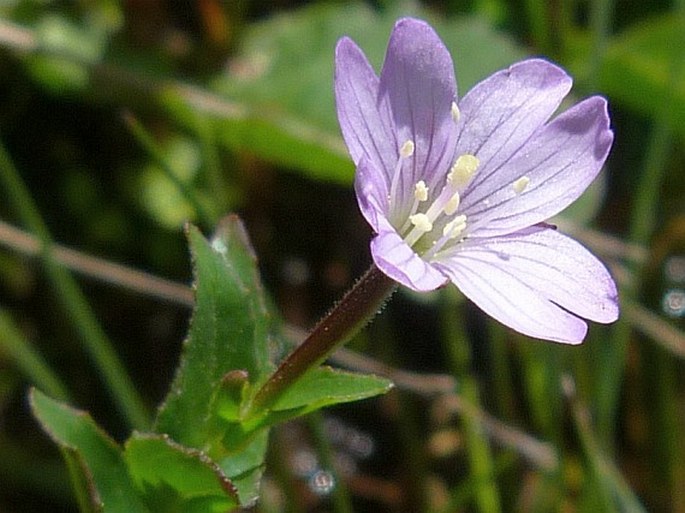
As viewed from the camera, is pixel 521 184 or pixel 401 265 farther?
pixel 521 184

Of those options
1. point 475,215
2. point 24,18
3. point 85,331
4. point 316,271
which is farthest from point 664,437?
point 24,18

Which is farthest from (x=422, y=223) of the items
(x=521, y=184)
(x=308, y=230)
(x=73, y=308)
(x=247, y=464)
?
(x=308, y=230)

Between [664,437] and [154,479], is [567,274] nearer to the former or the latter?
[154,479]

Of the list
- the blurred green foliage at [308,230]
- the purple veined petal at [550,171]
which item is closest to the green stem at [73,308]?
the blurred green foliage at [308,230]

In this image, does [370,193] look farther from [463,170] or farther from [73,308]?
[73,308]

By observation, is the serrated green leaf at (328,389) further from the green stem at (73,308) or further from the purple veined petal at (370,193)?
the green stem at (73,308)

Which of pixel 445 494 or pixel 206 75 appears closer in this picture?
pixel 445 494
